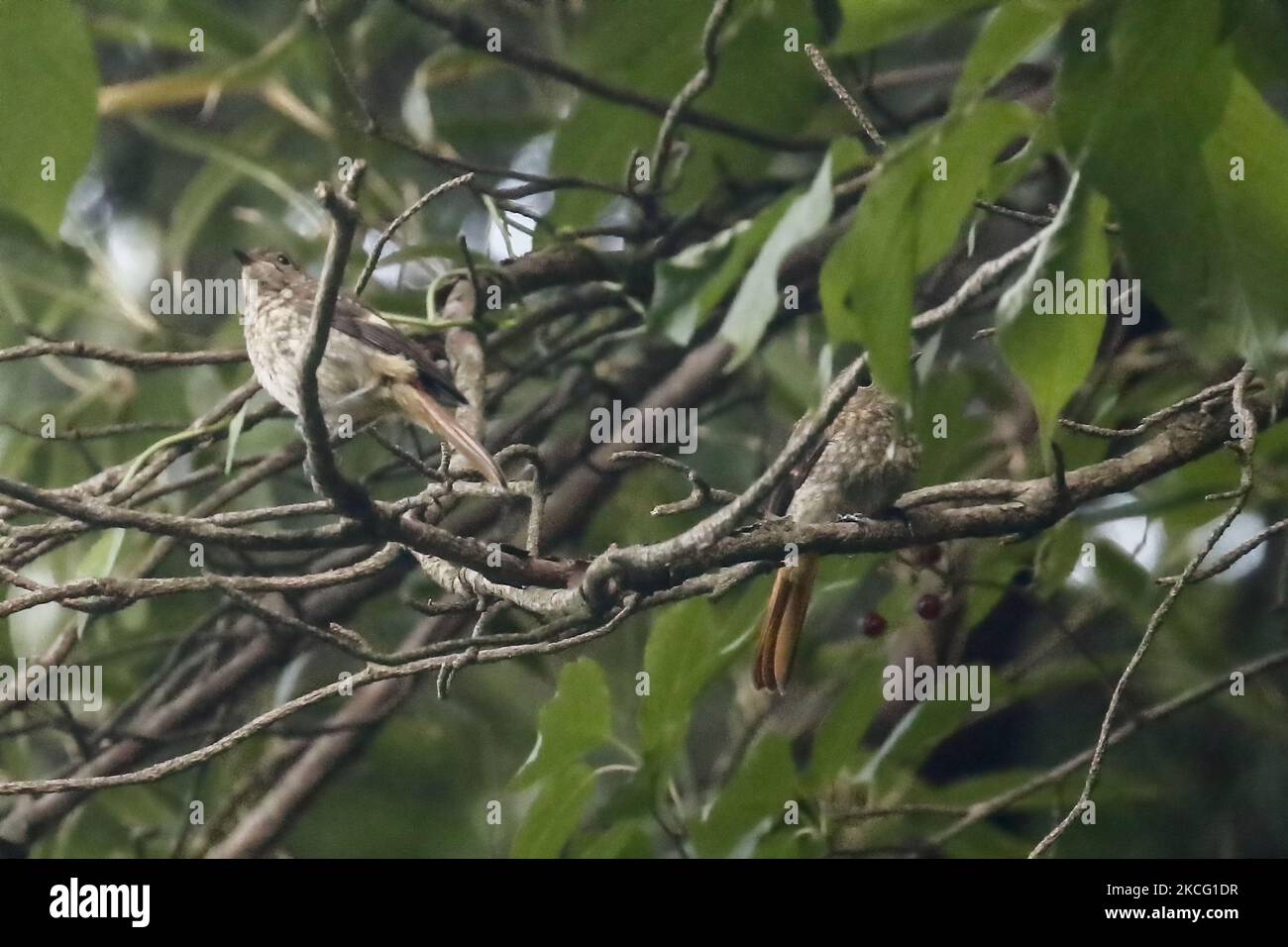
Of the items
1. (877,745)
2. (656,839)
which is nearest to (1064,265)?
(656,839)

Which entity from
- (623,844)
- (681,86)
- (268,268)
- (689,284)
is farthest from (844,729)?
(689,284)

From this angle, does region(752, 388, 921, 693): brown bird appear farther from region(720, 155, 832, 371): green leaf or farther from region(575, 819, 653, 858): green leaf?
region(720, 155, 832, 371): green leaf

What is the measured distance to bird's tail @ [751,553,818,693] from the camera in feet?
8.63

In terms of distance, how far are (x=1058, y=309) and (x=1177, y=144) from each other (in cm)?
24

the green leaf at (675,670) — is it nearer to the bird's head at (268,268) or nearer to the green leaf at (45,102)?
the bird's head at (268,268)

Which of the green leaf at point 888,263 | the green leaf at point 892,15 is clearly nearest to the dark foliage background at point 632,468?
A: the green leaf at point 892,15

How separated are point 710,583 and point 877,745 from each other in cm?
166

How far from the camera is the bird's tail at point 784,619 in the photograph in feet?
8.63

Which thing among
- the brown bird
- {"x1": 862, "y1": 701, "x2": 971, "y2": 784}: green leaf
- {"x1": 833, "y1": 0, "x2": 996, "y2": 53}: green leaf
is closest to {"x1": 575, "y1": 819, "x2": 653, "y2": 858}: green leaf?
the brown bird

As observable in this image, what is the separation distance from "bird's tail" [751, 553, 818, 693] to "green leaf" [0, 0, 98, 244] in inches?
49.8

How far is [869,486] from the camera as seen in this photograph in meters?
2.61

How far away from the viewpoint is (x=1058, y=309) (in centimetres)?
157

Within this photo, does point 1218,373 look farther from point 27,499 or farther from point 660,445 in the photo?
point 27,499

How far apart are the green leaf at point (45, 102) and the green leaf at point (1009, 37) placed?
57.3 inches
